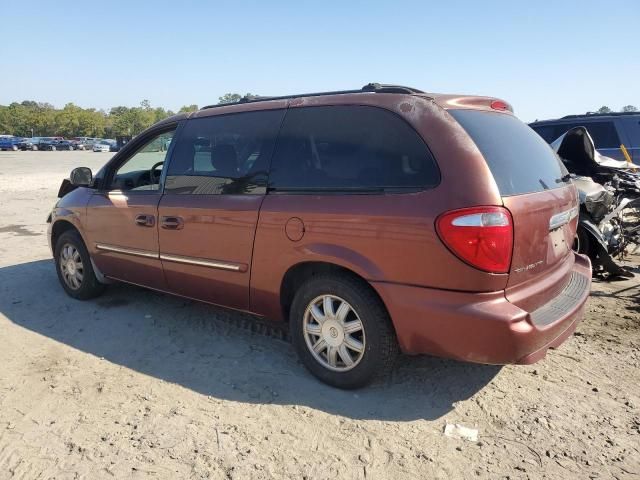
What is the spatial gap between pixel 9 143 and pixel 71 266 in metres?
60.5

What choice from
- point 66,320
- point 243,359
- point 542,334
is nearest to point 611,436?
point 542,334

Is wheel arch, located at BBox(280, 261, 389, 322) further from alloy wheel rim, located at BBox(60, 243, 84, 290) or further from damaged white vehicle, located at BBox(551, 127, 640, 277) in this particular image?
damaged white vehicle, located at BBox(551, 127, 640, 277)

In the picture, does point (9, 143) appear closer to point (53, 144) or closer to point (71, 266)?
point (53, 144)

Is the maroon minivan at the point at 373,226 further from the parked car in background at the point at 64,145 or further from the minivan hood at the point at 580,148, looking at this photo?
the parked car in background at the point at 64,145

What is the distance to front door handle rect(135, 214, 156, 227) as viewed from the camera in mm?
4137

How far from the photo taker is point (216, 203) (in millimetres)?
3676

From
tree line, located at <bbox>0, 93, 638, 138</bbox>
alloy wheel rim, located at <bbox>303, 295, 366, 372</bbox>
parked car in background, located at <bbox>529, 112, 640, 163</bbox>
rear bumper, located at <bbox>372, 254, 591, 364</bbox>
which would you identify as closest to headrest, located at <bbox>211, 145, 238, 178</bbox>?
alloy wheel rim, located at <bbox>303, 295, 366, 372</bbox>

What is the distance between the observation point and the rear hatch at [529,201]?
2736 millimetres

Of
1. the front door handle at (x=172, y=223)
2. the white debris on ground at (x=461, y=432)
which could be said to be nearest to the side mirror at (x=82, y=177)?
A: the front door handle at (x=172, y=223)

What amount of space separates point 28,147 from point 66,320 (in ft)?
207

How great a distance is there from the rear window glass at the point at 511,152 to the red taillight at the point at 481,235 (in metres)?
0.19

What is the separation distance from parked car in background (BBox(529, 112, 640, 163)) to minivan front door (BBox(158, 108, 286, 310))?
27.0ft

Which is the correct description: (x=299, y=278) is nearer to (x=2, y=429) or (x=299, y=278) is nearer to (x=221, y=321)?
(x=221, y=321)

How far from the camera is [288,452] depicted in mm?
2623
